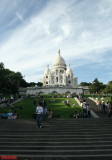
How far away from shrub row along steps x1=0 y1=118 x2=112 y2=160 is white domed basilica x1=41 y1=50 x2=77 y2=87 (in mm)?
105713

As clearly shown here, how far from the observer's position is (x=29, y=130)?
13.0 m

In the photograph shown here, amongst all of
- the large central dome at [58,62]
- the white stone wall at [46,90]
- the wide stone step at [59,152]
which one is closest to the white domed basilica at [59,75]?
the large central dome at [58,62]

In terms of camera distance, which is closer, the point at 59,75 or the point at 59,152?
the point at 59,152

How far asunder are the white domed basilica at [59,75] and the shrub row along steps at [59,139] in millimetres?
105713

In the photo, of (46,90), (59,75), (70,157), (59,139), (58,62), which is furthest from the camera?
(58,62)

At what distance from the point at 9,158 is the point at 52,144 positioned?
2.41m

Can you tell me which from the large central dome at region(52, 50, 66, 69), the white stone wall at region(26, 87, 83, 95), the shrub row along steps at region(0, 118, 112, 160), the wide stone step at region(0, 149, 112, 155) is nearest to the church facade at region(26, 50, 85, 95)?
the large central dome at region(52, 50, 66, 69)

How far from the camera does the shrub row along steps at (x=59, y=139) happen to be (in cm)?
975

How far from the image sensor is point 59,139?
37.7ft

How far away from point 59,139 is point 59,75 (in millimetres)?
113384

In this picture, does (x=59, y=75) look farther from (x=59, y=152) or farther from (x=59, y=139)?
(x=59, y=152)

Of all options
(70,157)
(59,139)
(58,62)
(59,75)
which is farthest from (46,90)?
(70,157)

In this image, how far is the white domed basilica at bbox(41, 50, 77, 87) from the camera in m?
124

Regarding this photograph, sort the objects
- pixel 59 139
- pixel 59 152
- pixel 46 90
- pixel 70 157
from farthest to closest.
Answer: pixel 46 90 → pixel 59 139 → pixel 59 152 → pixel 70 157
